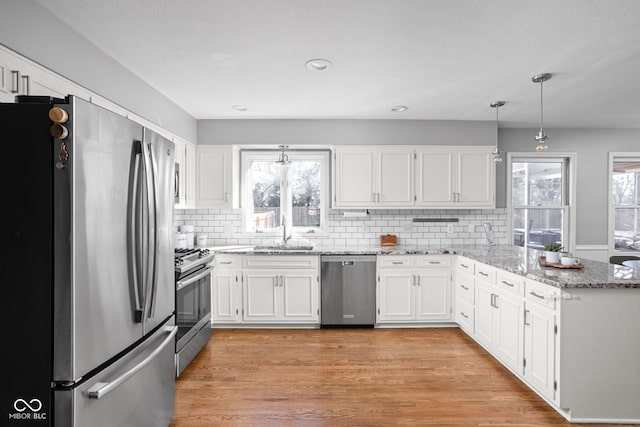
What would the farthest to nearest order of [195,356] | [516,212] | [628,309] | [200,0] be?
[516,212] → [195,356] → [628,309] → [200,0]

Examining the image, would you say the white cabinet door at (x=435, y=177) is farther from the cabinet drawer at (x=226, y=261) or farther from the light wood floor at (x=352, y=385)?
the cabinet drawer at (x=226, y=261)

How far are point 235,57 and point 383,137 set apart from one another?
231 cm

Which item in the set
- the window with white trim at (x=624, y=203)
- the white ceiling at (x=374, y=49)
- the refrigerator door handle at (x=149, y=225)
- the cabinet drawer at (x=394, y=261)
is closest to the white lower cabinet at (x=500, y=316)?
Answer: the cabinet drawer at (x=394, y=261)

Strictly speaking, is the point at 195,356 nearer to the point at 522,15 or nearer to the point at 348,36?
the point at 348,36

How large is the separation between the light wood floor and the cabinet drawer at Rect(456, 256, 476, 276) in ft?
2.45

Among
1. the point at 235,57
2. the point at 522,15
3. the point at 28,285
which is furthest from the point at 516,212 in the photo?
the point at 28,285

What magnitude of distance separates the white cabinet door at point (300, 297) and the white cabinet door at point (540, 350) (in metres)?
2.12

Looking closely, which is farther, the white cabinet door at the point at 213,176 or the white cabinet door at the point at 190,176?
the white cabinet door at the point at 213,176

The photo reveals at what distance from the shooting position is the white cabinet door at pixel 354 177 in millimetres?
4199

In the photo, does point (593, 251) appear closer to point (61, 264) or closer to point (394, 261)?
point (394, 261)

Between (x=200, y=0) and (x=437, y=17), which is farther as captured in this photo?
(x=437, y=17)

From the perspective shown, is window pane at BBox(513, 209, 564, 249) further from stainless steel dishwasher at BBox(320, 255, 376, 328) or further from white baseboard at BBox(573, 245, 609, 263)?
stainless steel dishwasher at BBox(320, 255, 376, 328)

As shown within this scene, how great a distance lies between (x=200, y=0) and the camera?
5.88 ft

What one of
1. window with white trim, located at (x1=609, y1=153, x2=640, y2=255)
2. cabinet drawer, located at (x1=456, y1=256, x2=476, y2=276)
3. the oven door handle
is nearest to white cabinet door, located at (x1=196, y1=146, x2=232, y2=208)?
the oven door handle
